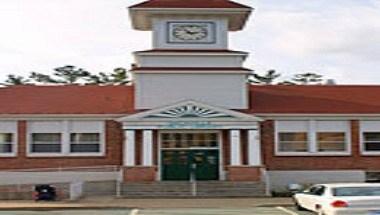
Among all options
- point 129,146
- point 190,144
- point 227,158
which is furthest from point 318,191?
point 190,144

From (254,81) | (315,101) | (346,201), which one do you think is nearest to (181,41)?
(315,101)

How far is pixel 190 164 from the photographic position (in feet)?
135

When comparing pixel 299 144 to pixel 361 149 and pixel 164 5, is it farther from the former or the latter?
pixel 164 5

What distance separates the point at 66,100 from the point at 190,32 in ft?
24.9

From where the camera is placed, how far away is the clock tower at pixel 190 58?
1626 inches

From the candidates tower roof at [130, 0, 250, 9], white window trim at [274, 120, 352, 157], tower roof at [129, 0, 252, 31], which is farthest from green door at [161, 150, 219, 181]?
tower roof at [130, 0, 250, 9]

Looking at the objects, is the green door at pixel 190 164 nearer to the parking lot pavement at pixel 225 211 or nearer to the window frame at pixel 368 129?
the window frame at pixel 368 129

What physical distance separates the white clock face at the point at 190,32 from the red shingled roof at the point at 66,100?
14.0 ft

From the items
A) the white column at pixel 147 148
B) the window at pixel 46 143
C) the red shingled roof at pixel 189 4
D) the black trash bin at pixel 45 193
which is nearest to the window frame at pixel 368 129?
the red shingled roof at pixel 189 4

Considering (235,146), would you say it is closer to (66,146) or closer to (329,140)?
(329,140)

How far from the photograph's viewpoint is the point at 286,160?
41.9 meters

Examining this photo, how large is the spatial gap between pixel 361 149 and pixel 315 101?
3625 millimetres

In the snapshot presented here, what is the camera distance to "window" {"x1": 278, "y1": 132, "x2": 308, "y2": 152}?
138ft

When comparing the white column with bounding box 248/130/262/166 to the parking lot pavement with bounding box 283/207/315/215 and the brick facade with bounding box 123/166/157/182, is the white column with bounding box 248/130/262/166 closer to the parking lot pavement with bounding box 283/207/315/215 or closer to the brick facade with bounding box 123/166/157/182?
the brick facade with bounding box 123/166/157/182
